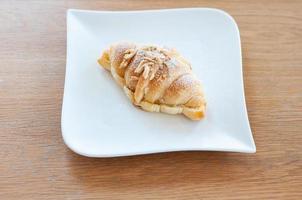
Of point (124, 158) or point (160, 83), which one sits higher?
point (160, 83)

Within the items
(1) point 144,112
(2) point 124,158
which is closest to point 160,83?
(1) point 144,112

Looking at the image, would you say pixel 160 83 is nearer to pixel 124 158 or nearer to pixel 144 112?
pixel 144 112

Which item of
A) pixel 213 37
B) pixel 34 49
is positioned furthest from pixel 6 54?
pixel 213 37
